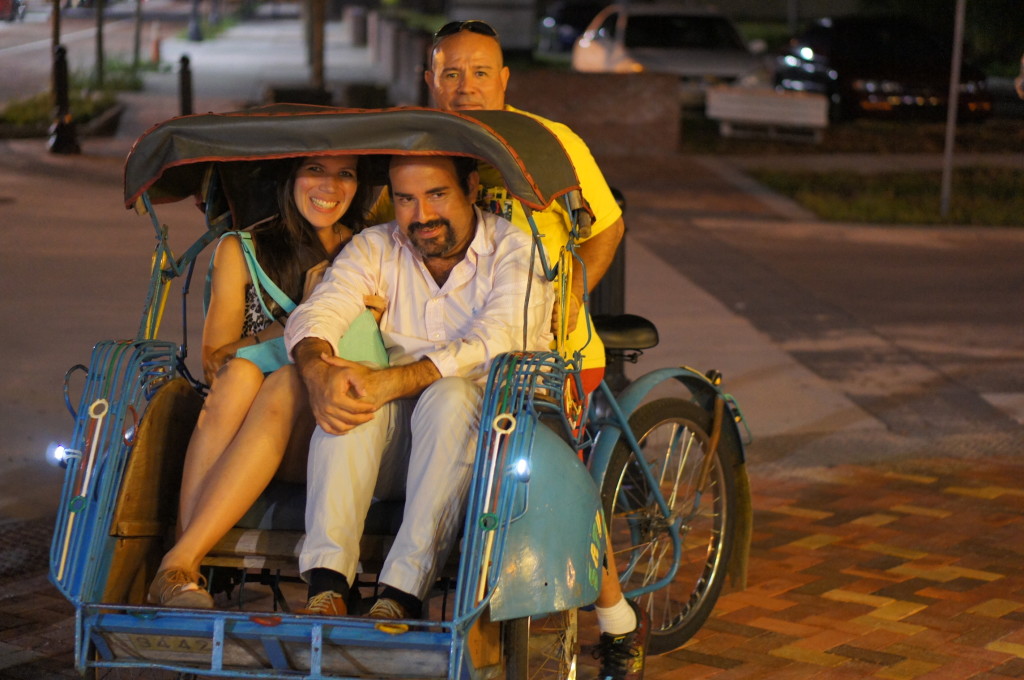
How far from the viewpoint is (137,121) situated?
792 inches

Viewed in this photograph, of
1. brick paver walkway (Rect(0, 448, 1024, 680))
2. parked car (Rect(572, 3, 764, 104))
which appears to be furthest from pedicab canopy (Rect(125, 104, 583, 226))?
parked car (Rect(572, 3, 764, 104))

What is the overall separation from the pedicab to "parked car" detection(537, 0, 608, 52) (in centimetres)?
3353

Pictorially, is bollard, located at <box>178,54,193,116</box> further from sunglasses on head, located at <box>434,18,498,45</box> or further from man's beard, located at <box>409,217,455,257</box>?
man's beard, located at <box>409,217,455,257</box>

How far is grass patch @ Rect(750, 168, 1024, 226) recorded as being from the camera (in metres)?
14.1

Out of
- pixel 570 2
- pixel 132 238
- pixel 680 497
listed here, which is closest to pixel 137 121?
pixel 132 238

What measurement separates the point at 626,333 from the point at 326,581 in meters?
1.55

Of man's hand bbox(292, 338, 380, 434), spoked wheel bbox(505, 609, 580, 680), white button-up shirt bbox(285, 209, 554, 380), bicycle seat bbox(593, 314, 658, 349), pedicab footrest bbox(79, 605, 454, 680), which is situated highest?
white button-up shirt bbox(285, 209, 554, 380)

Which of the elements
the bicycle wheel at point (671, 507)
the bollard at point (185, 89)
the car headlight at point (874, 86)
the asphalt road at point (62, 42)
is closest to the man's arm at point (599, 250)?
the bicycle wheel at point (671, 507)

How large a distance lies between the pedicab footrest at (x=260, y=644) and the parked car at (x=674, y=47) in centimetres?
1930

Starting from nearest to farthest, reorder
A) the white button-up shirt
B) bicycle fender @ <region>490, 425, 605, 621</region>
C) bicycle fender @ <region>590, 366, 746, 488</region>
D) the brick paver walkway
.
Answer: bicycle fender @ <region>490, 425, 605, 621</region> < the white button-up shirt < bicycle fender @ <region>590, 366, 746, 488</region> < the brick paver walkway

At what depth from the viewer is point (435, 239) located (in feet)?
14.5

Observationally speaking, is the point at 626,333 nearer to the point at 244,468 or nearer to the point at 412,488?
the point at 412,488

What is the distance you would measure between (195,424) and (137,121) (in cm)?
1648

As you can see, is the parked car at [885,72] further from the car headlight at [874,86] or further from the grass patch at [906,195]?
the grass patch at [906,195]
